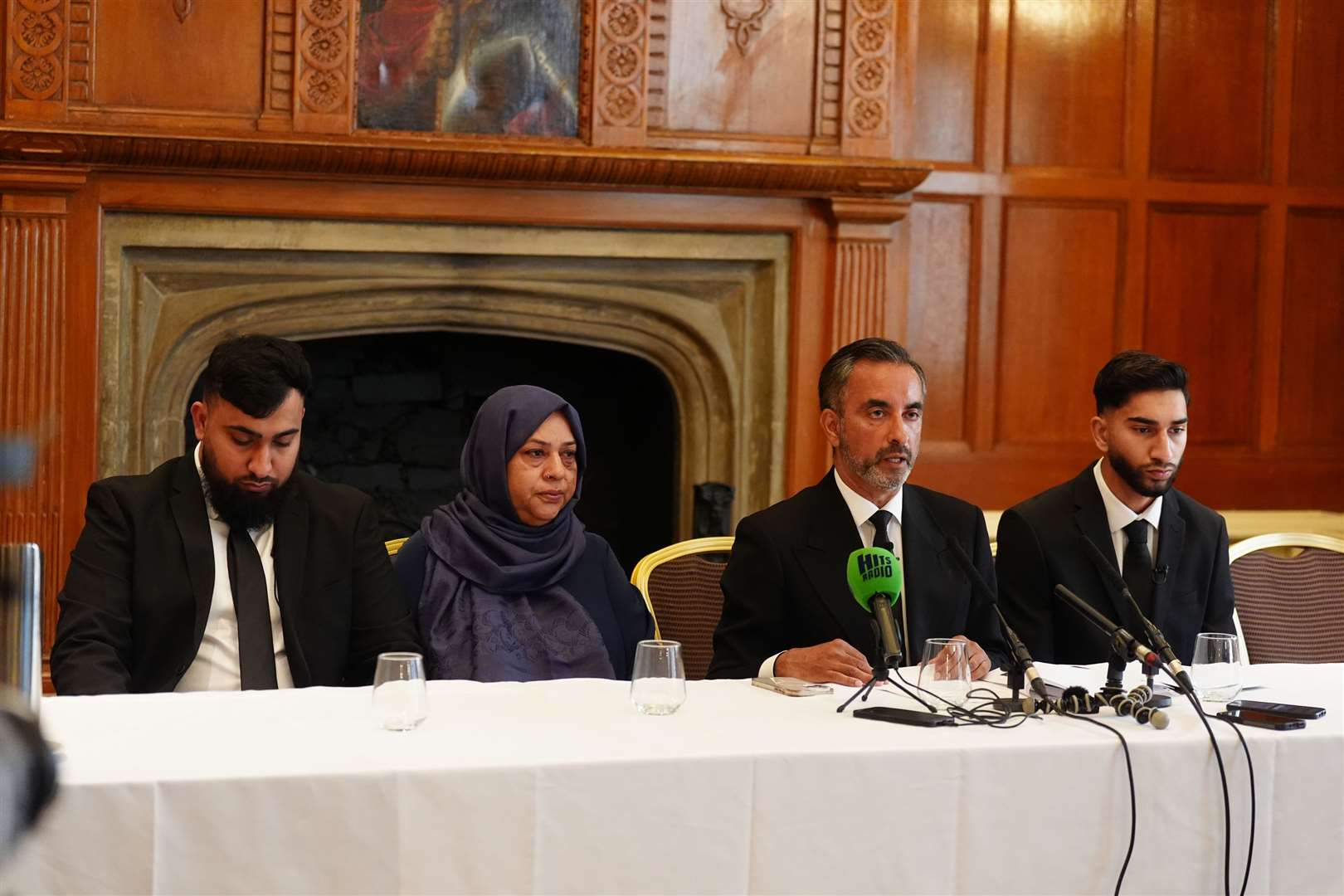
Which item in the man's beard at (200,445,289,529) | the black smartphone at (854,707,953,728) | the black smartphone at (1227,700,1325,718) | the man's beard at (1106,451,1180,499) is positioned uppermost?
the man's beard at (1106,451,1180,499)

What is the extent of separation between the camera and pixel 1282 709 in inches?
104

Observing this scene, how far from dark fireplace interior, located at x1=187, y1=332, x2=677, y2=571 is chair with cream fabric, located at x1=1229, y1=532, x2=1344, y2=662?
8.62ft

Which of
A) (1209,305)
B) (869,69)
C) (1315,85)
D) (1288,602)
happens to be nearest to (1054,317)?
(1209,305)

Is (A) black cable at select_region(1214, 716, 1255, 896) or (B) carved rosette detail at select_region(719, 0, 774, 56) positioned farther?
(B) carved rosette detail at select_region(719, 0, 774, 56)

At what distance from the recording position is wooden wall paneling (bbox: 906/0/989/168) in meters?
5.95

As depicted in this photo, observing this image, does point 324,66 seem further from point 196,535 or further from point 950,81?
point 196,535

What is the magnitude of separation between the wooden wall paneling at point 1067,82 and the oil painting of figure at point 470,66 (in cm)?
179

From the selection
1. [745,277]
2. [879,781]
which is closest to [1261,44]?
[745,277]

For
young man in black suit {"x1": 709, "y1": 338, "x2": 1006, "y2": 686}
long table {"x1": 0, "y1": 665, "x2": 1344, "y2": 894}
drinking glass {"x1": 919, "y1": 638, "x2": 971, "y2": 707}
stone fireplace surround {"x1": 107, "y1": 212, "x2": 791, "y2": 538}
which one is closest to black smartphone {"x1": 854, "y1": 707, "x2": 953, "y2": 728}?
long table {"x1": 0, "y1": 665, "x2": 1344, "y2": 894}

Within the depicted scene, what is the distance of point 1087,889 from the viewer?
2.41m

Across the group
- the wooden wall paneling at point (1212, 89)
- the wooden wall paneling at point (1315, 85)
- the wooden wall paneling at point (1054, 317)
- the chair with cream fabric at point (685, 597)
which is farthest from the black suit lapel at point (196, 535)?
the wooden wall paneling at point (1315, 85)

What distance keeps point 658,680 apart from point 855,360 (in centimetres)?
123

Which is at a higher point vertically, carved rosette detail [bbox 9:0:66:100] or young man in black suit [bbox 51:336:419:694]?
carved rosette detail [bbox 9:0:66:100]

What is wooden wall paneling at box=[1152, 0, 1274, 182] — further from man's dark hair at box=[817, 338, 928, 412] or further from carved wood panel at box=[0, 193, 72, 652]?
carved wood panel at box=[0, 193, 72, 652]
